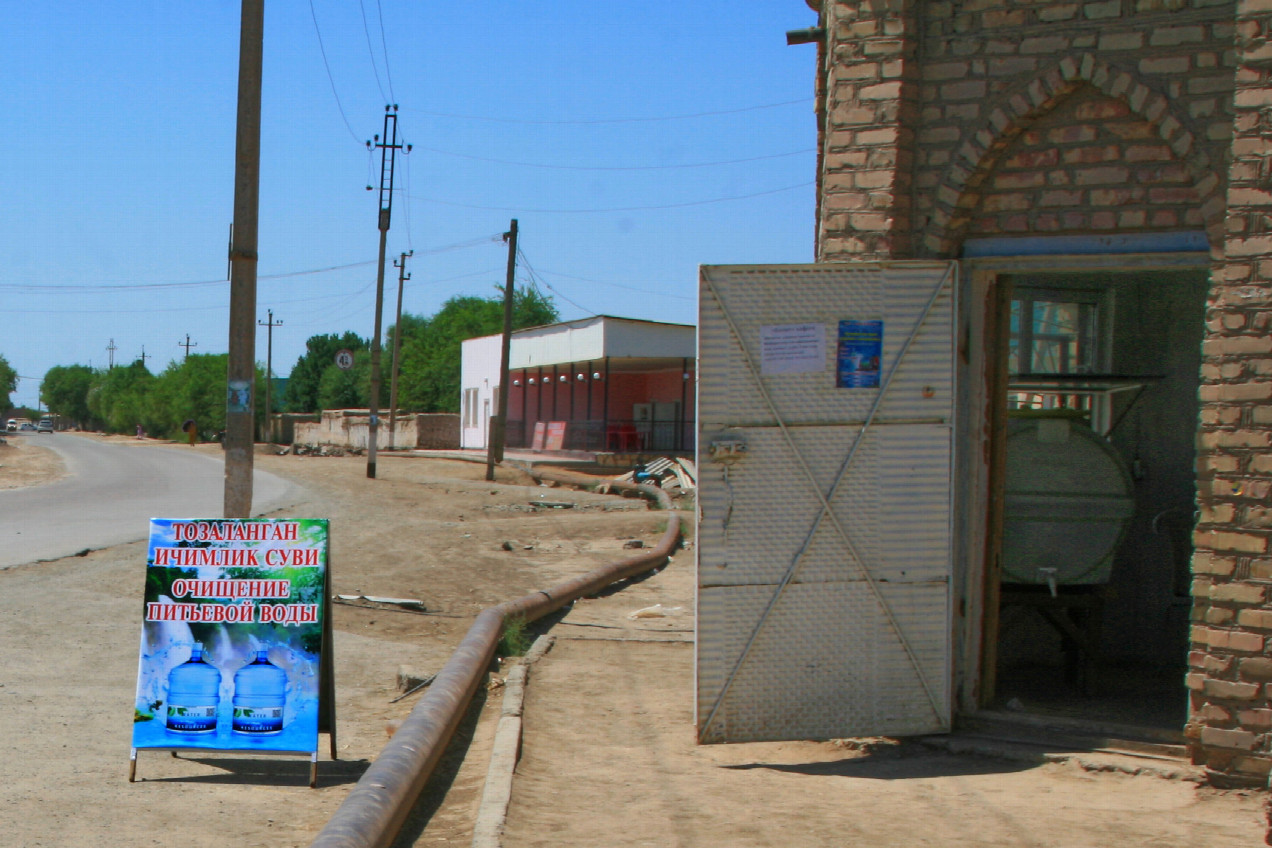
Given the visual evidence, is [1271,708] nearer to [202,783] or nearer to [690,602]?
[202,783]

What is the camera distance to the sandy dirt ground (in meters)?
5.01

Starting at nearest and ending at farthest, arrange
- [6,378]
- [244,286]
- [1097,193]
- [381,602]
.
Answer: [1097,193]
[244,286]
[381,602]
[6,378]

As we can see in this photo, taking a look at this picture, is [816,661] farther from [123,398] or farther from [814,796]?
[123,398]

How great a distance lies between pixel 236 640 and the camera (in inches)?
239

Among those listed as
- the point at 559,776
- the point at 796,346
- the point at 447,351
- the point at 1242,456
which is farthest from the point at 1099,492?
the point at 447,351

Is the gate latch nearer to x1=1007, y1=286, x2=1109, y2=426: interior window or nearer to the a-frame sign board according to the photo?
the a-frame sign board

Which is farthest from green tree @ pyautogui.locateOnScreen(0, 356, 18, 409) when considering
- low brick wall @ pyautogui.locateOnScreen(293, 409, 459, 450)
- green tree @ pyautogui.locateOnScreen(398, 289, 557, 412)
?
low brick wall @ pyautogui.locateOnScreen(293, 409, 459, 450)

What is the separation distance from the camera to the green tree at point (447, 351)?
9081 centimetres

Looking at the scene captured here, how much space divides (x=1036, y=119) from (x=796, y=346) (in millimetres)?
1788

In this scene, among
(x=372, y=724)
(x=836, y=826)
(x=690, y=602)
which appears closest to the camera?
(x=836, y=826)

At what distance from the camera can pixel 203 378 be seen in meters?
107

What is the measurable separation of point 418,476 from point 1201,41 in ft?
101

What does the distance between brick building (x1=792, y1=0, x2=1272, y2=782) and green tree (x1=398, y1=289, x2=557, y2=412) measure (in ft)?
271

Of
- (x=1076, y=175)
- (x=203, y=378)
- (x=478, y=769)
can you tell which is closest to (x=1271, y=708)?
(x=1076, y=175)
